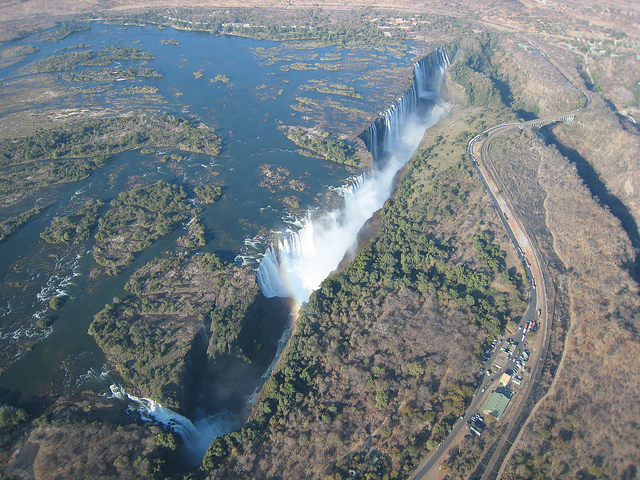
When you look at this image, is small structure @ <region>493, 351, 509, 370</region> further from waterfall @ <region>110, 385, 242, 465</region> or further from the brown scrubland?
waterfall @ <region>110, 385, 242, 465</region>

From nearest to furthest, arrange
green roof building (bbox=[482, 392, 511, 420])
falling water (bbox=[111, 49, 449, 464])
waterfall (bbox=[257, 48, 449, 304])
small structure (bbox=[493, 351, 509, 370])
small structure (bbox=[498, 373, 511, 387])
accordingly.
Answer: green roof building (bbox=[482, 392, 511, 420]) → small structure (bbox=[498, 373, 511, 387]) → falling water (bbox=[111, 49, 449, 464]) → small structure (bbox=[493, 351, 509, 370]) → waterfall (bbox=[257, 48, 449, 304])

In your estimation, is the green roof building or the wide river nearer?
the green roof building

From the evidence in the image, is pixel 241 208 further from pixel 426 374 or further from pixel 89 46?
pixel 89 46

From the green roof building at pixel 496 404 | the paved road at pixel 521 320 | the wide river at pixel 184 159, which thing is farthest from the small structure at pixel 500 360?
the wide river at pixel 184 159

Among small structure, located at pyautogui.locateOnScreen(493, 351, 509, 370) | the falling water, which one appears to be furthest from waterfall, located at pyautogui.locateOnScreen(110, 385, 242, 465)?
small structure, located at pyautogui.locateOnScreen(493, 351, 509, 370)

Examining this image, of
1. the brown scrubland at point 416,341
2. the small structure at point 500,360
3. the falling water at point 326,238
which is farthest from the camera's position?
the small structure at point 500,360

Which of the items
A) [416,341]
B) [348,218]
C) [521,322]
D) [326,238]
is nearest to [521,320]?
[521,322]

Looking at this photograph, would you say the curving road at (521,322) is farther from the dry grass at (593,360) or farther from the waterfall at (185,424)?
the waterfall at (185,424)
